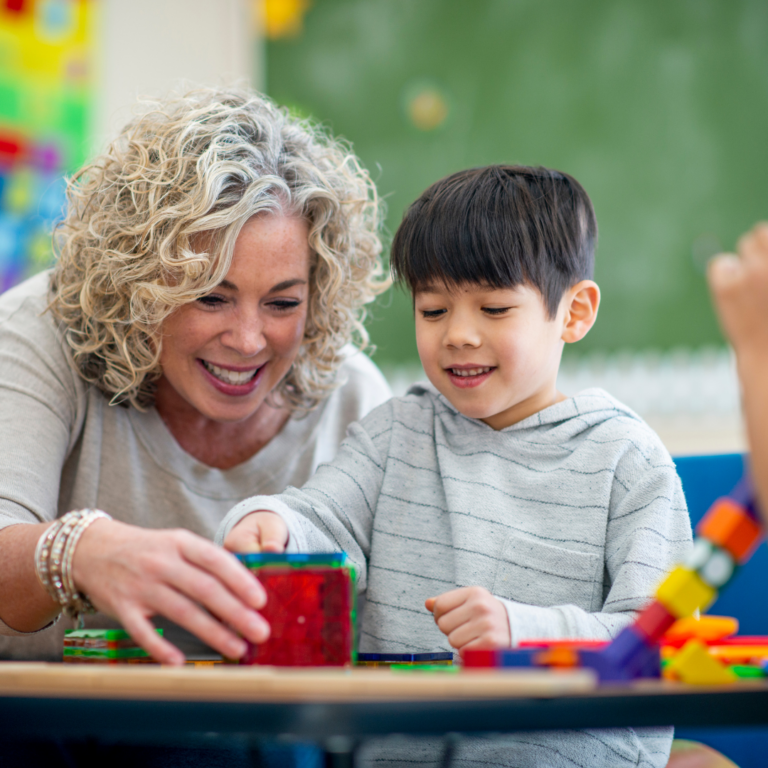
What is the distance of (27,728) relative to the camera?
526 mm

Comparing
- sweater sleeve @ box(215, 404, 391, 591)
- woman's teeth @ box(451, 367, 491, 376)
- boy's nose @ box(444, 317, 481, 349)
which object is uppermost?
boy's nose @ box(444, 317, 481, 349)

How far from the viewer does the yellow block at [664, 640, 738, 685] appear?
22.3 inches

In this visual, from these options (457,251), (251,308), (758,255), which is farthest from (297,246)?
(758,255)

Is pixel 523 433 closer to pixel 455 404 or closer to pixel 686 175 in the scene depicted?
pixel 455 404

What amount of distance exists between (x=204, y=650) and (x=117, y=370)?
0.43 meters

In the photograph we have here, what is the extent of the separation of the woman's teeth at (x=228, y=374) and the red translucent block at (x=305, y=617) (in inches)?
25.2

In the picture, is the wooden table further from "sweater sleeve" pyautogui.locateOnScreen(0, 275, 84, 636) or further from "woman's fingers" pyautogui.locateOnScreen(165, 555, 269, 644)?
"sweater sleeve" pyautogui.locateOnScreen(0, 275, 84, 636)

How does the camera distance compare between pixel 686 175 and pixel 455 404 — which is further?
pixel 686 175

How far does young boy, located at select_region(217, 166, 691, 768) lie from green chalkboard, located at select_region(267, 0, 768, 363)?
2.36 metres

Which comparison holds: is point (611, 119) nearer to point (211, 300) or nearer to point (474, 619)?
point (211, 300)

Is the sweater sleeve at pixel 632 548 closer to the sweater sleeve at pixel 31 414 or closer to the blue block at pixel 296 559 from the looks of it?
the blue block at pixel 296 559

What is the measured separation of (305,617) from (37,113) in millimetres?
3051

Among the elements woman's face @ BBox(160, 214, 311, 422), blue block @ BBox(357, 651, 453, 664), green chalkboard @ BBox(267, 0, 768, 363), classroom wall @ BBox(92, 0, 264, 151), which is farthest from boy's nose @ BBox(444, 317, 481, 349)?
classroom wall @ BBox(92, 0, 264, 151)

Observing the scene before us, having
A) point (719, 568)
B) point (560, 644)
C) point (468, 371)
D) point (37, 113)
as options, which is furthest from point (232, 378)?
point (37, 113)
